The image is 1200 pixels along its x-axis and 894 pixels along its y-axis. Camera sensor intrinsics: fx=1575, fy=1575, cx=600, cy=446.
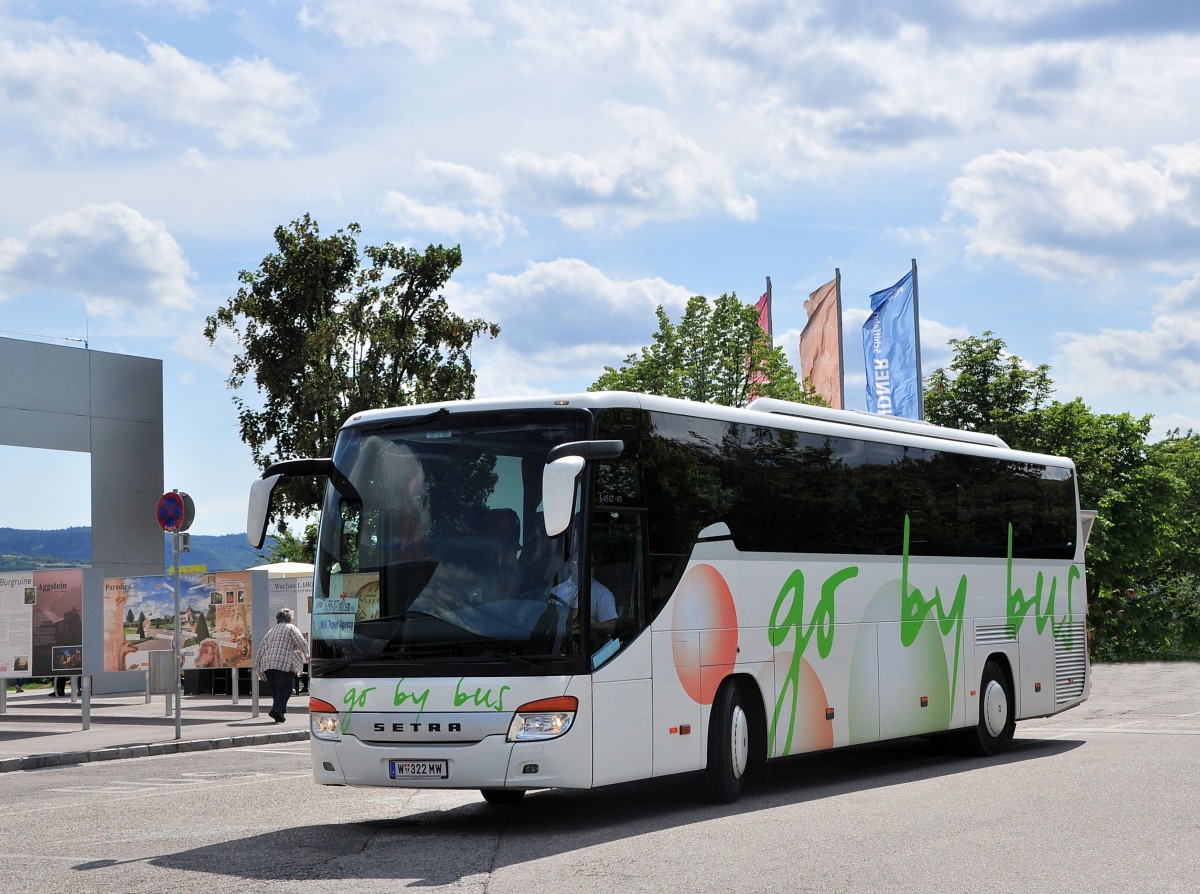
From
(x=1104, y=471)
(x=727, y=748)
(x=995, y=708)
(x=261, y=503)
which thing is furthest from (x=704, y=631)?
(x=1104, y=471)

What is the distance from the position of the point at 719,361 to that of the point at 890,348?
368 inches

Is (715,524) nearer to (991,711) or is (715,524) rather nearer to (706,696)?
(706,696)

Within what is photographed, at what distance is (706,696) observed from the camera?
501 inches

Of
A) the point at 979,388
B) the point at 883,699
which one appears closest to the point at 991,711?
the point at 883,699

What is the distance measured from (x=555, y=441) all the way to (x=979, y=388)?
160 feet

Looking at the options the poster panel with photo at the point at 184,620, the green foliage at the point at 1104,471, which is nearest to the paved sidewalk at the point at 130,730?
the poster panel with photo at the point at 184,620

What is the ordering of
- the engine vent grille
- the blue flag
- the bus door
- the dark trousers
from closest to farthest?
the bus door, the engine vent grille, the dark trousers, the blue flag

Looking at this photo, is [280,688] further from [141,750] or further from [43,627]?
[43,627]

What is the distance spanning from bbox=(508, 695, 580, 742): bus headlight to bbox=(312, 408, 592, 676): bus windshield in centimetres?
30

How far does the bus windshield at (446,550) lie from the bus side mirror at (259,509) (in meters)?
0.48

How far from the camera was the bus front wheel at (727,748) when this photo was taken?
41.9ft

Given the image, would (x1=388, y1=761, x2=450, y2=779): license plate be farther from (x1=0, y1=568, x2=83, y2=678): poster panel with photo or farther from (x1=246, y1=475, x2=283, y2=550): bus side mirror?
(x1=0, y1=568, x2=83, y2=678): poster panel with photo

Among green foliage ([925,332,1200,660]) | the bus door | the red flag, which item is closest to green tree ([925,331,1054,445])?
green foliage ([925,332,1200,660])

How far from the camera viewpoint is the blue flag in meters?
41.1
